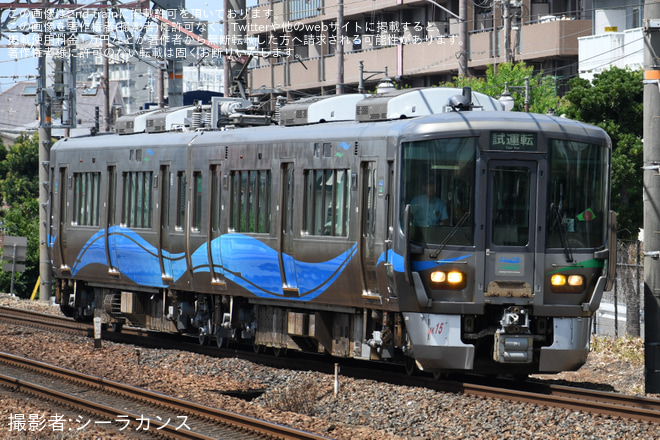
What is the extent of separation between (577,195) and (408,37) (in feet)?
130

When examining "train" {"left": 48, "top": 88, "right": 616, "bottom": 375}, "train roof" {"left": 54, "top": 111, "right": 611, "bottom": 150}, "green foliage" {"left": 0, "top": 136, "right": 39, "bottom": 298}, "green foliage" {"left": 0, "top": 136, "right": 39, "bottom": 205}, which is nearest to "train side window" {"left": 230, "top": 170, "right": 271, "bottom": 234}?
"train" {"left": 48, "top": 88, "right": 616, "bottom": 375}

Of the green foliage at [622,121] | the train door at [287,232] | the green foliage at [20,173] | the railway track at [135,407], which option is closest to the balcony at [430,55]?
the green foliage at [622,121]

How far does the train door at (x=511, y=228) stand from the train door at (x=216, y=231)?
16.7ft

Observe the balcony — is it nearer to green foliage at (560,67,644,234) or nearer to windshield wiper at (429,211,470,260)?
green foliage at (560,67,644,234)

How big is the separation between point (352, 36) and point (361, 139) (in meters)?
42.6

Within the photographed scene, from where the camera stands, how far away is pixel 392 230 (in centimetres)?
1345

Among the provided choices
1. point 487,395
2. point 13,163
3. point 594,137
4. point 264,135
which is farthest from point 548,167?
point 13,163

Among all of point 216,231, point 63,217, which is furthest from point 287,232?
point 63,217

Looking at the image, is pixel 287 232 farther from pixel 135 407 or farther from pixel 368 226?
pixel 135 407

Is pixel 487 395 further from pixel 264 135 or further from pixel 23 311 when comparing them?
pixel 23 311

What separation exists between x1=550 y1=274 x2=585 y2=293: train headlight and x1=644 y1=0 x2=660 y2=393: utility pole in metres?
1.40

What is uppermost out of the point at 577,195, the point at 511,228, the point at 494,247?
the point at 577,195

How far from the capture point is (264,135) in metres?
16.3

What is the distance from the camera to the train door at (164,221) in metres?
18.5
